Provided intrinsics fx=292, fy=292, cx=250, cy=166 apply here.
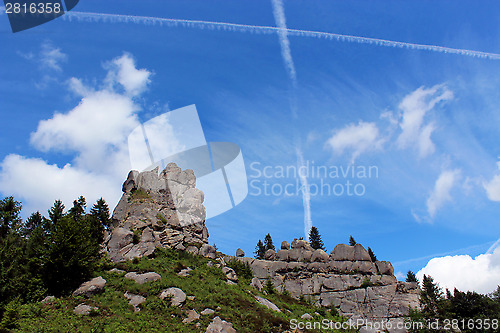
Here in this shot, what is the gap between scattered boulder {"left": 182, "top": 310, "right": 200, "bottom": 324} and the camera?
105ft

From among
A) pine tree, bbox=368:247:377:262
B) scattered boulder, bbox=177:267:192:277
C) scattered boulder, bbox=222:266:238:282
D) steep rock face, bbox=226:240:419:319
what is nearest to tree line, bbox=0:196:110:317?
scattered boulder, bbox=177:267:192:277

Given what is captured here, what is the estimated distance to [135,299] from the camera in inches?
1366

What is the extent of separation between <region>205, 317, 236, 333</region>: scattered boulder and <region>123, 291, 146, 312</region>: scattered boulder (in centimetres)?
854

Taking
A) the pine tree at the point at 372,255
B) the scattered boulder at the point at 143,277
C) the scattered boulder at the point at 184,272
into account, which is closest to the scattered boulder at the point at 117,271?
the scattered boulder at the point at 143,277

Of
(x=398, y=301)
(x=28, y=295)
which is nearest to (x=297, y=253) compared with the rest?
(x=398, y=301)

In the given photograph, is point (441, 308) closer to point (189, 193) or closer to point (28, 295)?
point (189, 193)

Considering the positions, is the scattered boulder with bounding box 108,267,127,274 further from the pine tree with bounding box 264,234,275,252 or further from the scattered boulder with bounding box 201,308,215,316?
the pine tree with bounding box 264,234,275,252

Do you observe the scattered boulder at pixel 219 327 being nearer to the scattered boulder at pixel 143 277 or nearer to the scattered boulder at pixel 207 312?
the scattered boulder at pixel 207 312

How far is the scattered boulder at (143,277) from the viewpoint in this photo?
3903cm

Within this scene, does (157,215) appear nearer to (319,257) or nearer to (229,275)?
(229,275)

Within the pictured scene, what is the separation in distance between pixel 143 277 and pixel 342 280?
49722mm

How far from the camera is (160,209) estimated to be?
205 feet

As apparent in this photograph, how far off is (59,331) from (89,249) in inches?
546

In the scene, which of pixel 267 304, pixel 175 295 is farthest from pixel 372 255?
pixel 175 295
